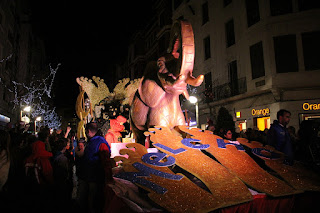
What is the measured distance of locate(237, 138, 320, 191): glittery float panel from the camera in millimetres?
2500

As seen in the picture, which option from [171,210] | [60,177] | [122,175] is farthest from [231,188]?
[60,177]

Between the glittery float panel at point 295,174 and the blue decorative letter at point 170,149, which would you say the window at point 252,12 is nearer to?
the glittery float panel at point 295,174

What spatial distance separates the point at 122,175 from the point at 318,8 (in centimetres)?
1455

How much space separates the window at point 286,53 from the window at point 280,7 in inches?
58.4

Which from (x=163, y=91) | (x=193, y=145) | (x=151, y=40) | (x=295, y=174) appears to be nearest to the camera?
(x=295, y=174)

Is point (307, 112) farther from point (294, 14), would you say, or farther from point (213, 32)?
point (213, 32)

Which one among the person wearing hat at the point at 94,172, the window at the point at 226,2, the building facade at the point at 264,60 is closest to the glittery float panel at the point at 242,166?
the person wearing hat at the point at 94,172

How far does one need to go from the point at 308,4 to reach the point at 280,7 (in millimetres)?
1323

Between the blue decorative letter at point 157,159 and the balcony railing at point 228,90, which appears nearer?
the blue decorative letter at point 157,159

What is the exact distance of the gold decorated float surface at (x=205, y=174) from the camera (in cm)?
215

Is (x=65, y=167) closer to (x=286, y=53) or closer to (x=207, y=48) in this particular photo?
(x=286, y=53)

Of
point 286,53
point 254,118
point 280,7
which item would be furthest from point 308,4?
point 254,118

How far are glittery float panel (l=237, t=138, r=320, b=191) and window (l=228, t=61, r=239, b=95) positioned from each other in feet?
44.5

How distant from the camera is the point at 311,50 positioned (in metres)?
12.6
